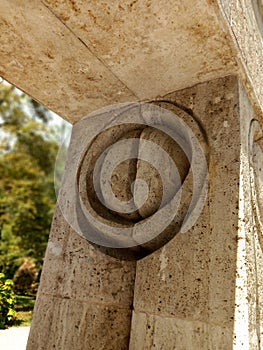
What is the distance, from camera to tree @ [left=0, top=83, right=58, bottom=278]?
10656 mm

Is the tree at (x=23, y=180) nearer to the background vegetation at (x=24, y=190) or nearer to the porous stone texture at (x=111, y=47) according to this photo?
the background vegetation at (x=24, y=190)

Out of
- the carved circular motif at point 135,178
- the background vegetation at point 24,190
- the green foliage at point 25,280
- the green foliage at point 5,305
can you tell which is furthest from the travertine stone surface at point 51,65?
the green foliage at point 25,280

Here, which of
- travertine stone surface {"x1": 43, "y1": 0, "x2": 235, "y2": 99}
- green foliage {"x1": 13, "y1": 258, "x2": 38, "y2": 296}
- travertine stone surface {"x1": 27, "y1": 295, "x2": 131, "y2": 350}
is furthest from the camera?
green foliage {"x1": 13, "y1": 258, "x2": 38, "y2": 296}

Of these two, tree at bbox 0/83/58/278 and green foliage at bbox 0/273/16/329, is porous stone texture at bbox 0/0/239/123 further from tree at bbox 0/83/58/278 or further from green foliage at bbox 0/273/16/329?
tree at bbox 0/83/58/278

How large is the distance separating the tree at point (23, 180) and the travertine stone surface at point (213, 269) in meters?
9.35

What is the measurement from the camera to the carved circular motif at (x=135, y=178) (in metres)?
1.57

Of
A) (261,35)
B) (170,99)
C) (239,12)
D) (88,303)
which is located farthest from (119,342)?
(261,35)

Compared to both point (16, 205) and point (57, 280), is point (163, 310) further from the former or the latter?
point (16, 205)

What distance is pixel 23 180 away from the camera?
12023mm

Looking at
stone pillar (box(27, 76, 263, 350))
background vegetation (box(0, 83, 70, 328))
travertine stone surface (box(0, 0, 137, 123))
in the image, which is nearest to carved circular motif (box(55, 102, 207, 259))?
stone pillar (box(27, 76, 263, 350))

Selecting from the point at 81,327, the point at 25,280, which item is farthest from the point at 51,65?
the point at 25,280

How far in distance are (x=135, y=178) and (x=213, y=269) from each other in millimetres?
678

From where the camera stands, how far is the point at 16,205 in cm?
1137

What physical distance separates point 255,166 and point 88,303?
3.88ft
